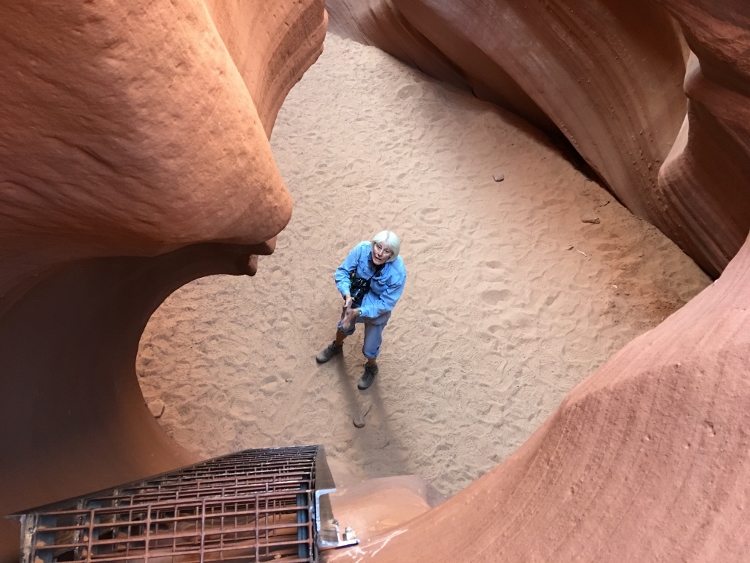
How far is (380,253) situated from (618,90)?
267 cm

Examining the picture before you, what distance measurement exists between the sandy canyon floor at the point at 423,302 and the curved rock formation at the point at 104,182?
1.20m

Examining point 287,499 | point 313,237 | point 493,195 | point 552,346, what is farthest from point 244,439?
point 493,195

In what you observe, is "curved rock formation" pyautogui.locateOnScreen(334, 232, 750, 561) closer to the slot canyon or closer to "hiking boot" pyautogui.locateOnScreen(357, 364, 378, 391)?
the slot canyon

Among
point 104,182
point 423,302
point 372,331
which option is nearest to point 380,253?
point 372,331

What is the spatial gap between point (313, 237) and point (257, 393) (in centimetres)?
160

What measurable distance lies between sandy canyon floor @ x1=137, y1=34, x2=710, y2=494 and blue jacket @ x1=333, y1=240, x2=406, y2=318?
93cm

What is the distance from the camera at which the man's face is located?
3014mm

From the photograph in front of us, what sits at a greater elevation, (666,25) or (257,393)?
(666,25)

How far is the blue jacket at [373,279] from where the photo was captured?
128 inches

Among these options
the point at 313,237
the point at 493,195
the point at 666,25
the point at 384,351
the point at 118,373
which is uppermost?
the point at 666,25

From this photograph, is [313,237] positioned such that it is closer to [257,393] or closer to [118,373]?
[257,393]

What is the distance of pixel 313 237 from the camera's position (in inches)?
191

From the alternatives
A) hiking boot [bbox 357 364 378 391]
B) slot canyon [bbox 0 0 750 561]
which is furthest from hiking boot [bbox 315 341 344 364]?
hiking boot [bbox 357 364 378 391]

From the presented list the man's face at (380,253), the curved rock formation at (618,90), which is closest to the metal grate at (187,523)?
the man's face at (380,253)
